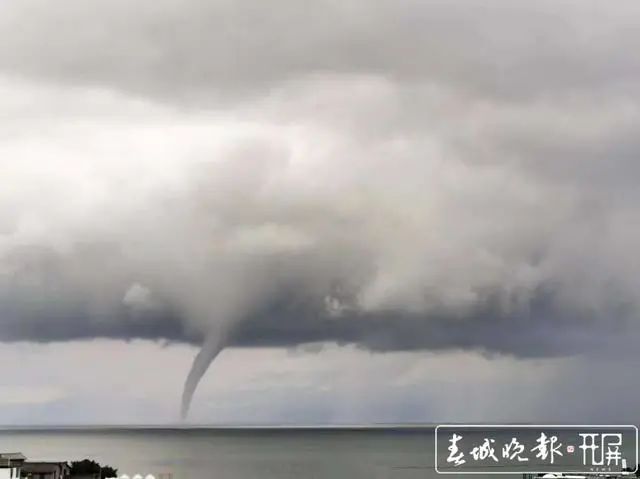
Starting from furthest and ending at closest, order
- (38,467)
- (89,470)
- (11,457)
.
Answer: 1. (89,470)
2. (11,457)
3. (38,467)

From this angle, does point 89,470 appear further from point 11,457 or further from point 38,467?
point 38,467

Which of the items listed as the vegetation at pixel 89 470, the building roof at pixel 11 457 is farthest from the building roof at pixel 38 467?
the vegetation at pixel 89 470

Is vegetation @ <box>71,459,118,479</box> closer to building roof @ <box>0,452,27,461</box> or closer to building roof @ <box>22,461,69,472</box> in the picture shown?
building roof @ <box>22,461,69,472</box>

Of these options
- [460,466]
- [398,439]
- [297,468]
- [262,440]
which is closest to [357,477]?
[297,468]

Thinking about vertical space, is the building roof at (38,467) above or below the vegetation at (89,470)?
below

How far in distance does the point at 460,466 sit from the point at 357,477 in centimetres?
596

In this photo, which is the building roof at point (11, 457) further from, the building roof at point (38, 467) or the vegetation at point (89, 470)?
the vegetation at point (89, 470)

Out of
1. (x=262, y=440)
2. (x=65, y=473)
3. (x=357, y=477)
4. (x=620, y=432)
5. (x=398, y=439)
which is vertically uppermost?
(x=262, y=440)

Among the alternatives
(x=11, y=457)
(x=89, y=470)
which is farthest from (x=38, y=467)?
(x=89, y=470)

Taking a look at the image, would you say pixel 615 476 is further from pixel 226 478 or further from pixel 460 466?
pixel 226 478

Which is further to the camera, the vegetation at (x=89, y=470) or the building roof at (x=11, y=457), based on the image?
the vegetation at (x=89, y=470)

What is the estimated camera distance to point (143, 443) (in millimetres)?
21641

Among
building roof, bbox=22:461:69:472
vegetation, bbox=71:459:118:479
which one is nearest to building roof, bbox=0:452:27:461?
building roof, bbox=22:461:69:472

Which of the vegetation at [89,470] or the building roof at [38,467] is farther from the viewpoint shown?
the vegetation at [89,470]
